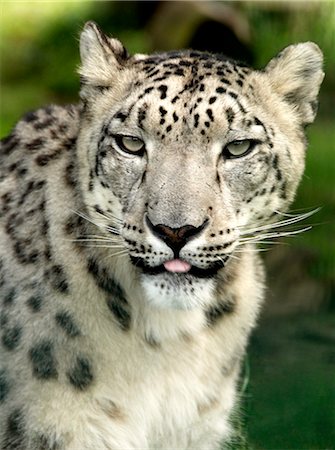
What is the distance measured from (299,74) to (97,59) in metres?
0.93

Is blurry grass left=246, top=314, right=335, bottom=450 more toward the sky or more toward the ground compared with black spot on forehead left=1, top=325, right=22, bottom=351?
more toward the ground

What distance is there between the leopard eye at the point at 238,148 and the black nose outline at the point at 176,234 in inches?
16.6

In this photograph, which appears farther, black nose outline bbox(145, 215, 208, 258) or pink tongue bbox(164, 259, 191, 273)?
pink tongue bbox(164, 259, 191, 273)

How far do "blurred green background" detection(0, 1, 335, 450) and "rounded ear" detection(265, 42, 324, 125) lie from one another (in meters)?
2.09

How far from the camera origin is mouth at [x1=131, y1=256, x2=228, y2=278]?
16.6ft

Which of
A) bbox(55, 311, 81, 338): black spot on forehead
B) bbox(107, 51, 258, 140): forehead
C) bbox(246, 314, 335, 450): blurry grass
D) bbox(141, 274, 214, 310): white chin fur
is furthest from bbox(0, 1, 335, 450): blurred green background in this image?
bbox(107, 51, 258, 140): forehead

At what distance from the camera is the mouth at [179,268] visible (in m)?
5.07

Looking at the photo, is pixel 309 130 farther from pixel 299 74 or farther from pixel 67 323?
pixel 67 323

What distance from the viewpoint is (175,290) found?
5164 mm

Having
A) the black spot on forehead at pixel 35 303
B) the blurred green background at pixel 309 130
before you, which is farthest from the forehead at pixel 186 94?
the blurred green background at pixel 309 130

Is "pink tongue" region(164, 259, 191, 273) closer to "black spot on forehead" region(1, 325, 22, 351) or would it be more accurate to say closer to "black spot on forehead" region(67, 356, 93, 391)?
"black spot on forehead" region(67, 356, 93, 391)

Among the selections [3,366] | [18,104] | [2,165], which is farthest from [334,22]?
[3,366]

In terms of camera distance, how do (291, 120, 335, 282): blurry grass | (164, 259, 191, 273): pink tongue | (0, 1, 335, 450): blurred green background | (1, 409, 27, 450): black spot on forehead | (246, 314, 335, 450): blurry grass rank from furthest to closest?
(291, 120, 335, 282): blurry grass
(0, 1, 335, 450): blurred green background
(246, 314, 335, 450): blurry grass
(1, 409, 27, 450): black spot on forehead
(164, 259, 191, 273): pink tongue

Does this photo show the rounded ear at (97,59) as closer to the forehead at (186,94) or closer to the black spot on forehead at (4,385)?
the forehead at (186,94)
